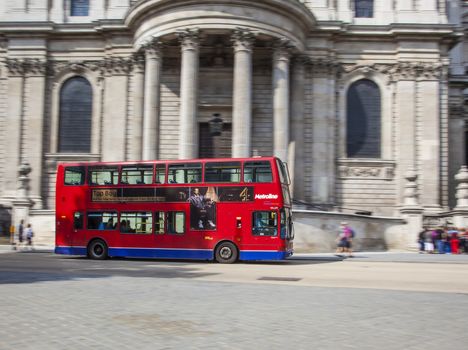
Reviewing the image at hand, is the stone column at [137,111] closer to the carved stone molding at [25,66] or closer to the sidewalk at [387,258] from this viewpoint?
the carved stone molding at [25,66]

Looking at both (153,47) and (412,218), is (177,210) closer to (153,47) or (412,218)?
(412,218)

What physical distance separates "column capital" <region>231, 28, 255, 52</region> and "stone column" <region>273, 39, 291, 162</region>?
1.91m

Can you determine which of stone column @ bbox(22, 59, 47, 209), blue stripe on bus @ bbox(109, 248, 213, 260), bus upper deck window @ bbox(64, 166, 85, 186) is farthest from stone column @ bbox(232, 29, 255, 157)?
stone column @ bbox(22, 59, 47, 209)

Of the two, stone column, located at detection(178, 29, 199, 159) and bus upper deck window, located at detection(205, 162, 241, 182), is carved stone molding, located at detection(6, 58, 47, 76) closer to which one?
stone column, located at detection(178, 29, 199, 159)

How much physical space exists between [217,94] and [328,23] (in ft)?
27.3

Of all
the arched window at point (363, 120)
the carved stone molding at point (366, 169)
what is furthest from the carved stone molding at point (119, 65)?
the carved stone molding at point (366, 169)

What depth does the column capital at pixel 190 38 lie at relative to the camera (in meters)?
33.5

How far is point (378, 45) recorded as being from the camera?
38.9 meters

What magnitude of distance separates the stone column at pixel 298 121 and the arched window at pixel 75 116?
44.6 feet

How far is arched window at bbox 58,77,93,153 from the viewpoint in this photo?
130ft

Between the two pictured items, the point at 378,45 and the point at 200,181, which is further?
the point at 378,45

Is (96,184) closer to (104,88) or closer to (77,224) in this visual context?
(77,224)

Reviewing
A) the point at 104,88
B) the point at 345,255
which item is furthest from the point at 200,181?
the point at 104,88

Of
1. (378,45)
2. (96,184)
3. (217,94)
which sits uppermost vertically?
(378,45)
